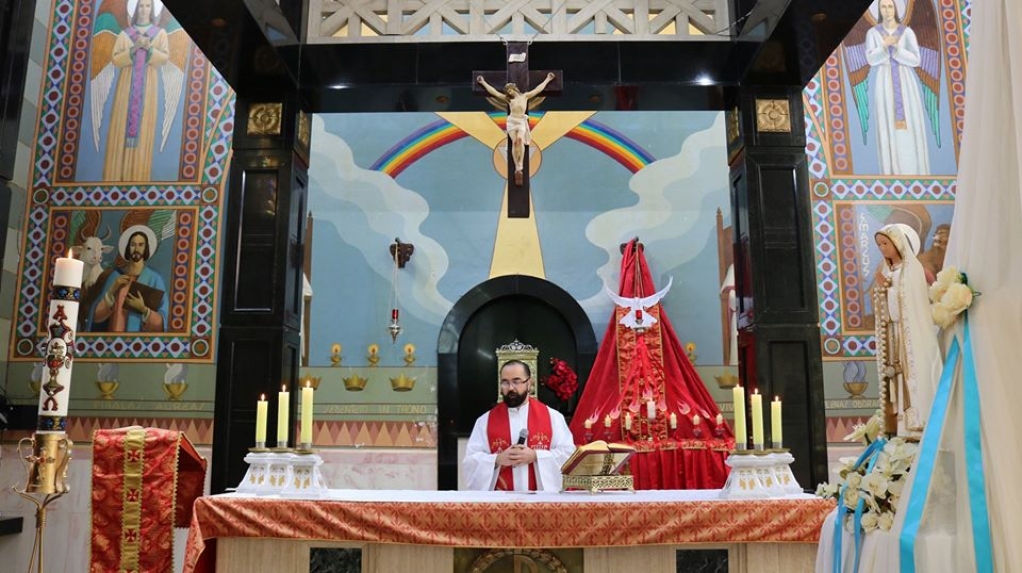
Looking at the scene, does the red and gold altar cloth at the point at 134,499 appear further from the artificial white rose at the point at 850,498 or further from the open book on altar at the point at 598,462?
the artificial white rose at the point at 850,498

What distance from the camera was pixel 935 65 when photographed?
30.6 ft

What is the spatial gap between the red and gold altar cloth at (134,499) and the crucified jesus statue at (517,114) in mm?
3150

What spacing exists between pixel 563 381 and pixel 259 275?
332 cm

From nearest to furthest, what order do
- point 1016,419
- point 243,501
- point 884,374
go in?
point 1016,419 → point 884,374 → point 243,501

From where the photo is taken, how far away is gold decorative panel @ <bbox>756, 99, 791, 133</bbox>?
7.08 metres

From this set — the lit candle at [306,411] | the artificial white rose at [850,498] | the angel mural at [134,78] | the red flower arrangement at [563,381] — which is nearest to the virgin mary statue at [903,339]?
the artificial white rose at [850,498]

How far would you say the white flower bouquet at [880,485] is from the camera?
2.52 metres

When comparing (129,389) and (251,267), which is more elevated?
(251,267)

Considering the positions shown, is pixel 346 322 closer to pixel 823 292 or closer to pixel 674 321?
pixel 674 321

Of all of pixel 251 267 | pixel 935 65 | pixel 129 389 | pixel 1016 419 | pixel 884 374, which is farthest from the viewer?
pixel 935 65

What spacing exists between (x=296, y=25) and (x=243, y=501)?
4321 mm

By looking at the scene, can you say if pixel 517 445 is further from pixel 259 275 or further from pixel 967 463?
pixel 967 463

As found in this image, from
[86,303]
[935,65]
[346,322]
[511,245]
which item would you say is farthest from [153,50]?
[935,65]

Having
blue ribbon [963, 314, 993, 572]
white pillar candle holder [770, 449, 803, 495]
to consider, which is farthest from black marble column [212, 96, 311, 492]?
blue ribbon [963, 314, 993, 572]
